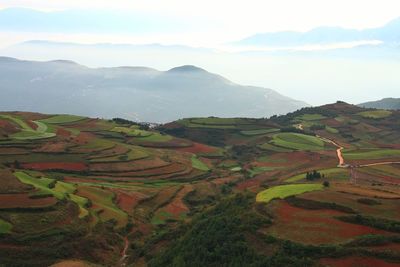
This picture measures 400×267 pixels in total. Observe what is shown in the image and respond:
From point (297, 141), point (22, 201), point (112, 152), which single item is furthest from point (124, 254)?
point (297, 141)

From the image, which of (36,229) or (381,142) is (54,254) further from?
(381,142)

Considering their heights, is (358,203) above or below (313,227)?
above

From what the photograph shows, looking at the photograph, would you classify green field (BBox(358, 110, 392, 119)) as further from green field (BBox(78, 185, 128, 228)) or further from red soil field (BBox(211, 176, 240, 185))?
green field (BBox(78, 185, 128, 228))

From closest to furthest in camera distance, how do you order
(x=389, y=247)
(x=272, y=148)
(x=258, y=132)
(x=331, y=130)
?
(x=389, y=247) < (x=272, y=148) < (x=258, y=132) < (x=331, y=130)

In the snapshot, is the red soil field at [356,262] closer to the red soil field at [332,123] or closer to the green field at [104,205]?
the green field at [104,205]

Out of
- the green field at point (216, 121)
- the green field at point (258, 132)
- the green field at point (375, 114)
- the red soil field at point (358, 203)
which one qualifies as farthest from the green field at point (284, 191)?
the green field at point (375, 114)

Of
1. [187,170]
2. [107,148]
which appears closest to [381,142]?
[187,170]

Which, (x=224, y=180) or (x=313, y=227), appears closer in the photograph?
(x=313, y=227)

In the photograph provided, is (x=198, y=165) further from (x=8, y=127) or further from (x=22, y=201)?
(x=22, y=201)
